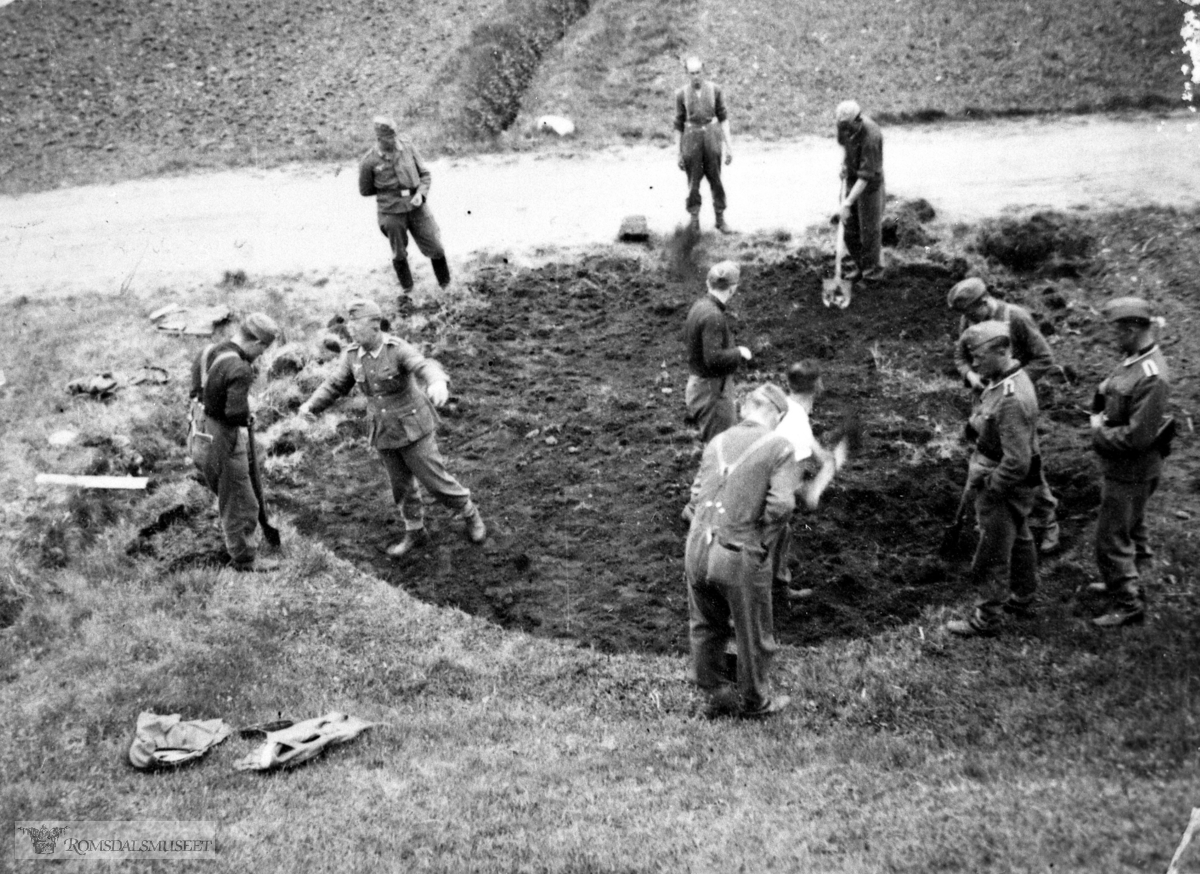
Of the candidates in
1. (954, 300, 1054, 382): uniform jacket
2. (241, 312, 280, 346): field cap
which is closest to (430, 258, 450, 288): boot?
(241, 312, 280, 346): field cap

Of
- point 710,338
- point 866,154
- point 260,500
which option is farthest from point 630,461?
point 866,154

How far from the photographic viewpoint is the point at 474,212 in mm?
14852

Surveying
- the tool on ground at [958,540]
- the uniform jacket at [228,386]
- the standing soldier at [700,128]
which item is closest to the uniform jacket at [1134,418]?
the tool on ground at [958,540]

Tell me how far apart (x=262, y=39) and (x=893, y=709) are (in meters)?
18.6

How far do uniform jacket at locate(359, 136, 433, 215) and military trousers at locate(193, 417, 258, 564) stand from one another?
419 centimetres

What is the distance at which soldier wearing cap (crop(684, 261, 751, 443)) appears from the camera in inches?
325

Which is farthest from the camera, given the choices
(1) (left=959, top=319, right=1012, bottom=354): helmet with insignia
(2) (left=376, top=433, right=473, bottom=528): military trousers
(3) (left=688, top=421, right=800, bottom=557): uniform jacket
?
(2) (left=376, top=433, right=473, bottom=528): military trousers

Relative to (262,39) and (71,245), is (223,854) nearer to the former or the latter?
(71,245)

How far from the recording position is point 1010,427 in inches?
274

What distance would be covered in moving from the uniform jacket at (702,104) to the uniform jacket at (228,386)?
638cm

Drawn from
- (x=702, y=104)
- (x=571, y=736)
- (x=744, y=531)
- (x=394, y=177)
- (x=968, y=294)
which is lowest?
(x=571, y=736)

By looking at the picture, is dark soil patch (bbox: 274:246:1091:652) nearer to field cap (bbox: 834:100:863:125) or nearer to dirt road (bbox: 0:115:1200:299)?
dirt road (bbox: 0:115:1200:299)

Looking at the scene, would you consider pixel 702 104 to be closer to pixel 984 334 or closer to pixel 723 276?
pixel 723 276

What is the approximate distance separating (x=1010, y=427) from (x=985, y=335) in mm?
611
